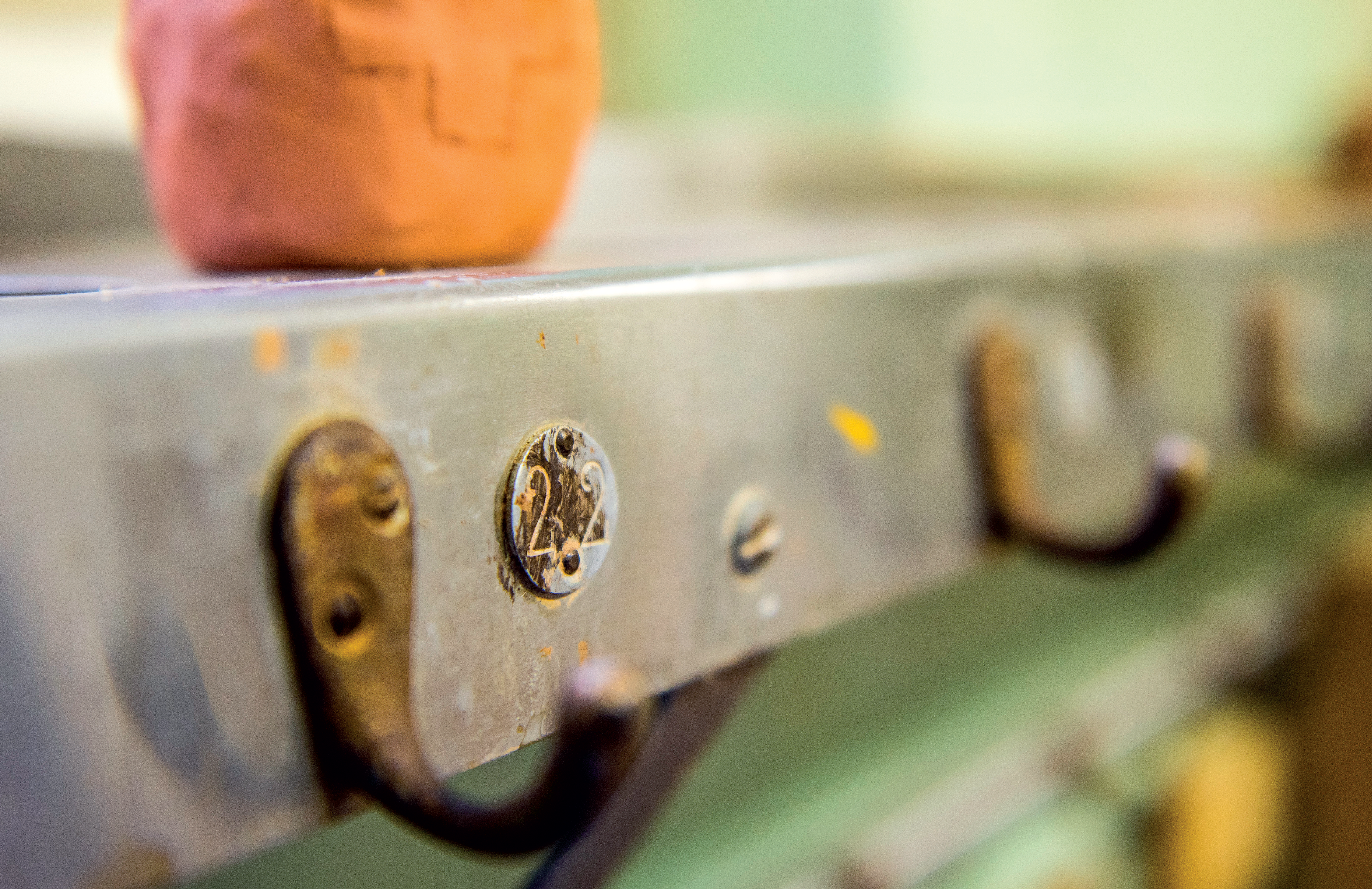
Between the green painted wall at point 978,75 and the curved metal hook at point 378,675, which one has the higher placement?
the curved metal hook at point 378,675

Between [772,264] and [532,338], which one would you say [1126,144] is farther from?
[532,338]

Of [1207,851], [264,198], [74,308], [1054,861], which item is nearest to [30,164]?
[264,198]

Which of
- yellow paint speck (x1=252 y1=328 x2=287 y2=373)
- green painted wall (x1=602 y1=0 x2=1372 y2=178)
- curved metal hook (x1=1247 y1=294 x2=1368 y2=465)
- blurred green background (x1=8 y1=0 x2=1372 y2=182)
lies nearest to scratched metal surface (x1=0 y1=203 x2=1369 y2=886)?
yellow paint speck (x1=252 y1=328 x2=287 y2=373)

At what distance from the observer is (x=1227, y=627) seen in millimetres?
1538

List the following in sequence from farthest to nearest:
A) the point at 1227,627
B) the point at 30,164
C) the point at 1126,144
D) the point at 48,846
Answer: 1. the point at 1126,144
2. the point at 1227,627
3. the point at 30,164
4. the point at 48,846

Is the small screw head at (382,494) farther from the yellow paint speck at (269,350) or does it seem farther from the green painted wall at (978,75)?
the green painted wall at (978,75)

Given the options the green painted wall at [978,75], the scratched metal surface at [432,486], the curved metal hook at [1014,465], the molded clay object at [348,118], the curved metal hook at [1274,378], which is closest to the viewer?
the scratched metal surface at [432,486]

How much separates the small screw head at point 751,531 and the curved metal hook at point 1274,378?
1.68ft

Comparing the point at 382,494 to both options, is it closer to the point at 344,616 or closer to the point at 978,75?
the point at 344,616

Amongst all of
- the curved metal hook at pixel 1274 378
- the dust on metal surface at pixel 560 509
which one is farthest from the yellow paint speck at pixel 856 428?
the curved metal hook at pixel 1274 378

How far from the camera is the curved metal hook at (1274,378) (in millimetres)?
710

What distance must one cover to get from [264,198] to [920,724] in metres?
0.99

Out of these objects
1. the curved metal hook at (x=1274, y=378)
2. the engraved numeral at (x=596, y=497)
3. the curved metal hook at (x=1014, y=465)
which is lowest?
the curved metal hook at (x=1274, y=378)

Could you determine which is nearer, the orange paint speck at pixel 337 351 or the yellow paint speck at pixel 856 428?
the orange paint speck at pixel 337 351
